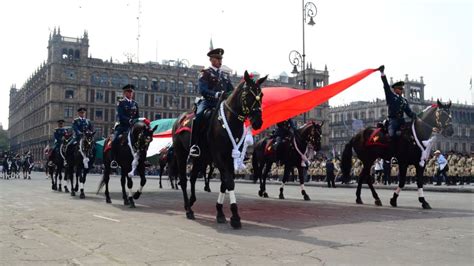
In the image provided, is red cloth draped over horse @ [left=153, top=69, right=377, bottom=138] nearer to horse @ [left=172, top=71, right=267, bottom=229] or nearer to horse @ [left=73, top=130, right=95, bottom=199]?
horse @ [left=172, top=71, right=267, bottom=229]

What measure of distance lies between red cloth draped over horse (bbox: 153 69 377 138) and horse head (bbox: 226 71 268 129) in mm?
3403

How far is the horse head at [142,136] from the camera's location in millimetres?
12430

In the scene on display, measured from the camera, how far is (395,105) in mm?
12164

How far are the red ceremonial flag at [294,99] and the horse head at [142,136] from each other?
2.81 metres

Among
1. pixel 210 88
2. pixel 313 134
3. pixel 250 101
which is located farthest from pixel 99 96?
pixel 250 101

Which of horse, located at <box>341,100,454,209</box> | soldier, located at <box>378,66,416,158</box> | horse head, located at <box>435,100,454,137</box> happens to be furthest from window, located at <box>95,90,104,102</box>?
horse head, located at <box>435,100,454,137</box>

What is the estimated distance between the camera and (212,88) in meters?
9.98

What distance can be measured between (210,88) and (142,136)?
10.9ft

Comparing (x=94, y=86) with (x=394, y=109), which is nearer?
(x=394, y=109)

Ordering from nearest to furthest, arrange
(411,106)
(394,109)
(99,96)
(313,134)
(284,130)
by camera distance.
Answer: (394,109) → (313,134) → (284,130) → (99,96) → (411,106)

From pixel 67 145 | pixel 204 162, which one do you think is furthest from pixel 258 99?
pixel 67 145

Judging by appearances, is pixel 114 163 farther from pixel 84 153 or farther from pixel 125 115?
pixel 84 153

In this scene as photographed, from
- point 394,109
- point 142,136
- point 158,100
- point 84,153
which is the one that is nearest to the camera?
point 394,109

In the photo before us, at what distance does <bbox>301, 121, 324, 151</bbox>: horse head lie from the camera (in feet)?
47.7
